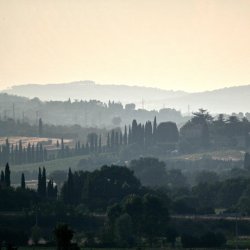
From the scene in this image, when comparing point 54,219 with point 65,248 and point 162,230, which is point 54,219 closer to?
point 162,230

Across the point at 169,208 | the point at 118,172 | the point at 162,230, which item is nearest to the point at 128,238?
the point at 162,230

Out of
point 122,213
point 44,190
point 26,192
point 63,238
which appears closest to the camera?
point 63,238

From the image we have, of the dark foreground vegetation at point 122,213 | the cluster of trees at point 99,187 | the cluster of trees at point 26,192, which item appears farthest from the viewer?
the cluster of trees at point 99,187

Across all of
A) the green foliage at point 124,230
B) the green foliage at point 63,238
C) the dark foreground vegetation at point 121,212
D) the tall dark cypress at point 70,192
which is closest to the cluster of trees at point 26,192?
the dark foreground vegetation at point 121,212

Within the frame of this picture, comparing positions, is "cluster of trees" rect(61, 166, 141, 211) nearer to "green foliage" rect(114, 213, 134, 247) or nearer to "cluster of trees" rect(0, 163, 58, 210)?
"cluster of trees" rect(0, 163, 58, 210)

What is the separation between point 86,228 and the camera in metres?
144

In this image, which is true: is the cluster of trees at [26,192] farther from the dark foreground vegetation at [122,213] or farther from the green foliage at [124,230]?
the green foliage at [124,230]

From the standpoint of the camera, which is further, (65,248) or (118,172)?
(118,172)

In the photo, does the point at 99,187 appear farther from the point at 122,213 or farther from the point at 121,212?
the point at 122,213

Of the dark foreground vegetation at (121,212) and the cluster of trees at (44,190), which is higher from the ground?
the cluster of trees at (44,190)

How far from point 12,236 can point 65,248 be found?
37.5 meters

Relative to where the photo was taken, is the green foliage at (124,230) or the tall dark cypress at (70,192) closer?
the green foliage at (124,230)

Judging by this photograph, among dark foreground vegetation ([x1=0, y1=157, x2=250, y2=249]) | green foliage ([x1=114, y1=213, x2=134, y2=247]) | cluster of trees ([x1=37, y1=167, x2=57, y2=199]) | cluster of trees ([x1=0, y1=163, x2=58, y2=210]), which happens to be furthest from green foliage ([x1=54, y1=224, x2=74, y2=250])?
cluster of trees ([x1=37, y1=167, x2=57, y2=199])

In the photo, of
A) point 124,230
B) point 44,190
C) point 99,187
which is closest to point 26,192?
point 44,190
